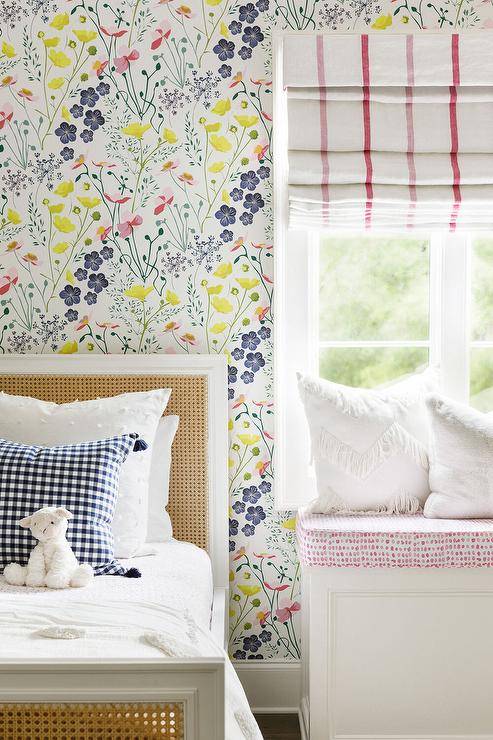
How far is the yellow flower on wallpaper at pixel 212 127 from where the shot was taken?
265 cm

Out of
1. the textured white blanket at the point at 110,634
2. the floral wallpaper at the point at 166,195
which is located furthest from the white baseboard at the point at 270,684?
the textured white blanket at the point at 110,634

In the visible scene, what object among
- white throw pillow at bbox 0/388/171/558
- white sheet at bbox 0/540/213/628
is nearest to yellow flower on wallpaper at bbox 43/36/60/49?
white throw pillow at bbox 0/388/171/558

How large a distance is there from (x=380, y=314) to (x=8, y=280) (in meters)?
1.31

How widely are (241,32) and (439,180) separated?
2.75ft

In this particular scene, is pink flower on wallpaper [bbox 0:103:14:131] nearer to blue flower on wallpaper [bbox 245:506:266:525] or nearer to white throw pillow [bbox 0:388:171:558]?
white throw pillow [bbox 0:388:171:558]

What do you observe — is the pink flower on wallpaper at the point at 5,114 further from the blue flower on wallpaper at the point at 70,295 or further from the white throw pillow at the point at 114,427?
the white throw pillow at the point at 114,427

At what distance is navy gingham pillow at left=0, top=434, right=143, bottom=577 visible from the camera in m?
2.08

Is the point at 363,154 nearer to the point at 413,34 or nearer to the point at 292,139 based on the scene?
the point at 292,139

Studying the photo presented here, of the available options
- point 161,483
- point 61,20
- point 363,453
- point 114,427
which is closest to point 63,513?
point 114,427

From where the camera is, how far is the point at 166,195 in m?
2.66

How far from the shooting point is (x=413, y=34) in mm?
2629

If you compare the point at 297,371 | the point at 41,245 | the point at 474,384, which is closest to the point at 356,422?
the point at 297,371

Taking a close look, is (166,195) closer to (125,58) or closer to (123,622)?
(125,58)

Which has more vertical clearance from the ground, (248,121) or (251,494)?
(248,121)
